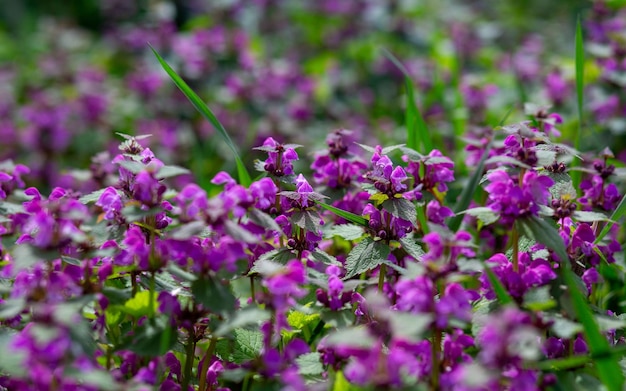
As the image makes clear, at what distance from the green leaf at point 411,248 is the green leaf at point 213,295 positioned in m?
0.51

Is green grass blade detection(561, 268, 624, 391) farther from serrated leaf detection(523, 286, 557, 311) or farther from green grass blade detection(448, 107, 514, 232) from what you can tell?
green grass blade detection(448, 107, 514, 232)

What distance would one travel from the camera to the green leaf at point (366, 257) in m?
1.70

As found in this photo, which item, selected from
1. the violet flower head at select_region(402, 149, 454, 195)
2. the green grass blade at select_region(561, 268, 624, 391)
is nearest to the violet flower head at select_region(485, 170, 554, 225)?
the green grass blade at select_region(561, 268, 624, 391)

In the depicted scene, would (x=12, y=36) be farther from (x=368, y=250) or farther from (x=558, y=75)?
(x=368, y=250)

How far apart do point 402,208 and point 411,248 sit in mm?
106

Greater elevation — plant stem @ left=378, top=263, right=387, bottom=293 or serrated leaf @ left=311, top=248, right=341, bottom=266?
serrated leaf @ left=311, top=248, right=341, bottom=266

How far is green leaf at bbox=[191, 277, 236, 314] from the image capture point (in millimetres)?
1398

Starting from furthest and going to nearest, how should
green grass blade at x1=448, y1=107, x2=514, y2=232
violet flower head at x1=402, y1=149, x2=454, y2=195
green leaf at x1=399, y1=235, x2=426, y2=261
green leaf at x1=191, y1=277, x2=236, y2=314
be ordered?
violet flower head at x1=402, y1=149, x2=454, y2=195
green grass blade at x1=448, y1=107, x2=514, y2=232
green leaf at x1=399, y1=235, x2=426, y2=261
green leaf at x1=191, y1=277, x2=236, y2=314

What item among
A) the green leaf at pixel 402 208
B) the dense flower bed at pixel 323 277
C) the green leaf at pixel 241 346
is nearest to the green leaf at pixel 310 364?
the dense flower bed at pixel 323 277

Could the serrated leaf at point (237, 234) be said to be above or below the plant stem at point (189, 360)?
above

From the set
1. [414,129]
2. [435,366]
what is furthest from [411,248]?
[414,129]

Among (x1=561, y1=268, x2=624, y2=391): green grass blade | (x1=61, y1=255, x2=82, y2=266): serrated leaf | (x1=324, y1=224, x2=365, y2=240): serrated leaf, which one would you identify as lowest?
(x1=61, y1=255, x2=82, y2=266): serrated leaf

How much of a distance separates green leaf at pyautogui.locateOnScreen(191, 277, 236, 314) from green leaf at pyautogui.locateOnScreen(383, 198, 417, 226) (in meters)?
0.49

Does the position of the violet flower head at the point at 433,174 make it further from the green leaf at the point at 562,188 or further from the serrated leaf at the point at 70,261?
the serrated leaf at the point at 70,261
